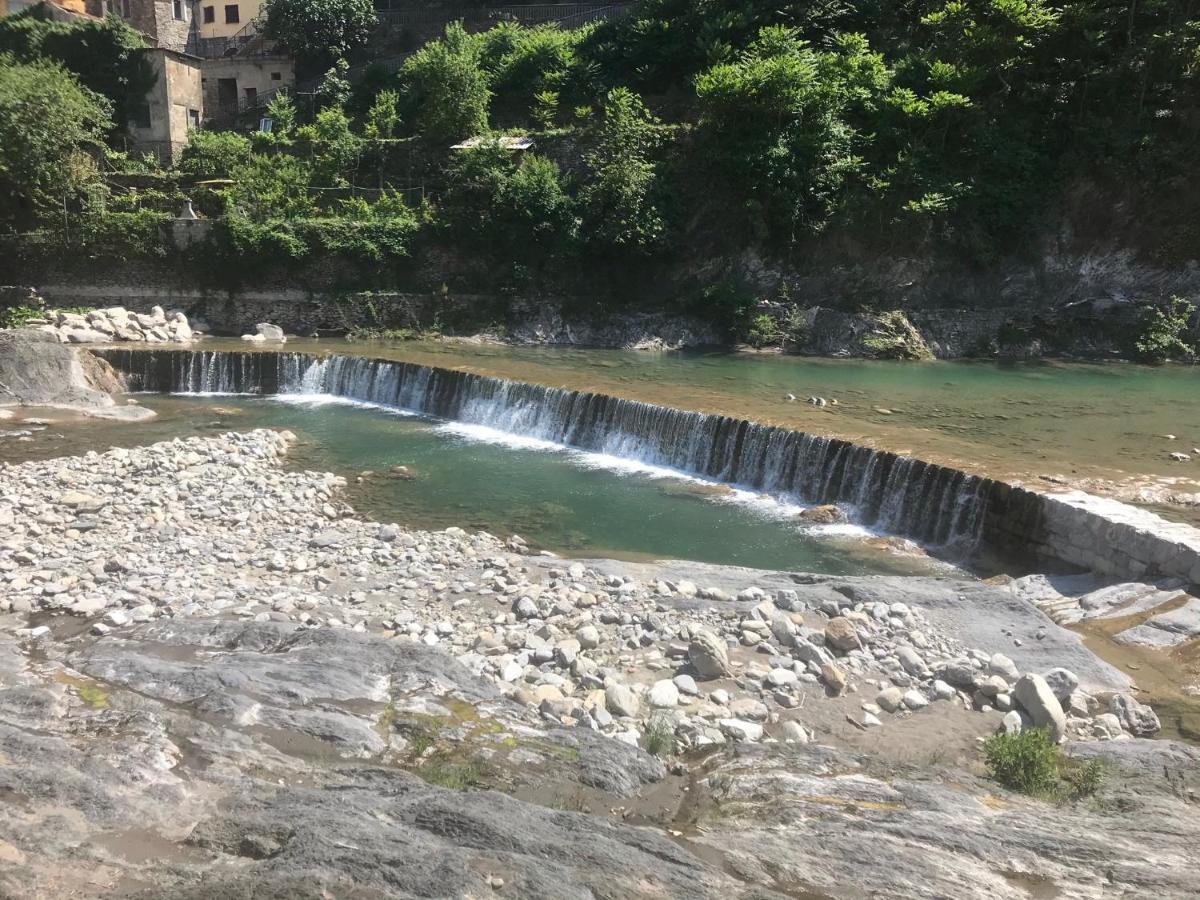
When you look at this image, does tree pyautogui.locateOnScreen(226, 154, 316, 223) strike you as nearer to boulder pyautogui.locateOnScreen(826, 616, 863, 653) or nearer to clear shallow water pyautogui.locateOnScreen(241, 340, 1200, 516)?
clear shallow water pyautogui.locateOnScreen(241, 340, 1200, 516)

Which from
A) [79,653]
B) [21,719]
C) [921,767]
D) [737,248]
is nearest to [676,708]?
[921,767]

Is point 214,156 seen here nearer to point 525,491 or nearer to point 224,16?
point 224,16

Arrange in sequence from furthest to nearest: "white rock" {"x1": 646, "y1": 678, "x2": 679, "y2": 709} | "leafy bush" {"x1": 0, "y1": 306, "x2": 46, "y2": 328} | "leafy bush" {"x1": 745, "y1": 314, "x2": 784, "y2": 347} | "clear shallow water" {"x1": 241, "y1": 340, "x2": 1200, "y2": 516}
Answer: "leafy bush" {"x1": 745, "y1": 314, "x2": 784, "y2": 347}, "leafy bush" {"x1": 0, "y1": 306, "x2": 46, "y2": 328}, "clear shallow water" {"x1": 241, "y1": 340, "x2": 1200, "y2": 516}, "white rock" {"x1": 646, "y1": 678, "x2": 679, "y2": 709}

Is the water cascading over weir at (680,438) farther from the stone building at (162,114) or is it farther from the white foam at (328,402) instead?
the stone building at (162,114)

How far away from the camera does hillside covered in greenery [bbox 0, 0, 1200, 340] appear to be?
2219 centimetres

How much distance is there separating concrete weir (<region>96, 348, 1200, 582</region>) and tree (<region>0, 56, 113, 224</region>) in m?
9.16

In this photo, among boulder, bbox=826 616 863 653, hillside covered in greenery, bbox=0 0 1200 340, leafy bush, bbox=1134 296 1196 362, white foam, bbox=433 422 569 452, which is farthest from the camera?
hillside covered in greenery, bbox=0 0 1200 340

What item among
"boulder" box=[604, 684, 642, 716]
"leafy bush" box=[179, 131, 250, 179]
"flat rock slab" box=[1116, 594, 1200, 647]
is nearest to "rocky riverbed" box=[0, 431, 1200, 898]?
"boulder" box=[604, 684, 642, 716]

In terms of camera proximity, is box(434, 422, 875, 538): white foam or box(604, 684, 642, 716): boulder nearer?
box(604, 684, 642, 716): boulder

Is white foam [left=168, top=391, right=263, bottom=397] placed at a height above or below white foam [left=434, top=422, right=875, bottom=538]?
below

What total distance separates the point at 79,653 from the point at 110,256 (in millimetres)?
21774

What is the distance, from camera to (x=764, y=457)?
43.6ft

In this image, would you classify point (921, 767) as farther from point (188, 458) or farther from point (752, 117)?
point (752, 117)

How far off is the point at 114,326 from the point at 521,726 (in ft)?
67.1
